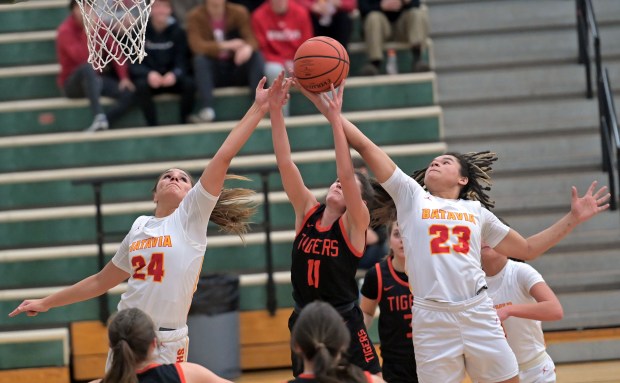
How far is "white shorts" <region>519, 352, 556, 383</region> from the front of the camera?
229 inches

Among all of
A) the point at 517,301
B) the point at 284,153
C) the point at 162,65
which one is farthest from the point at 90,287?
the point at 162,65

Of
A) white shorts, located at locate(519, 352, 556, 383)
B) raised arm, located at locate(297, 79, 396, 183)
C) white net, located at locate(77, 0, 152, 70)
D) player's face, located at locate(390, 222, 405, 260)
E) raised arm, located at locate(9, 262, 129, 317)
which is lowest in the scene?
white shorts, located at locate(519, 352, 556, 383)

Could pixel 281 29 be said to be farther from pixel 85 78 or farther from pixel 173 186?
pixel 173 186

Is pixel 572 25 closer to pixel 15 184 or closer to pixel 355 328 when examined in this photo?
pixel 15 184

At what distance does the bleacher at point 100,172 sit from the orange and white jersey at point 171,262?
317cm

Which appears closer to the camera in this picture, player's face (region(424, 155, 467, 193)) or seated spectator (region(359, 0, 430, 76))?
player's face (region(424, 155, 467, 193))

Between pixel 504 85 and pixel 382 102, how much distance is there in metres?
1.25

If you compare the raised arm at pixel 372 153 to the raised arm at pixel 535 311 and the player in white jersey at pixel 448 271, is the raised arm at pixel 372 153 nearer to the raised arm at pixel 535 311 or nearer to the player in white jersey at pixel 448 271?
the player in white jersey at pixel 448 271

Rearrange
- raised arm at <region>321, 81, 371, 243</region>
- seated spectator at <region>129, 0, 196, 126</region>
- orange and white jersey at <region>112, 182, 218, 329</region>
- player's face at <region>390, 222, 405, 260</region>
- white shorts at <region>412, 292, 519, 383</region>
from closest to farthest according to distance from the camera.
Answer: white shorts at <region>412, 292, 519, 383</region> → raised arm at <region>321, 81, 371, 243</region> → orange and white jersey at <region>112, 182, 218, 329</region> → player's face at <region>390, 222, 405, 260</region> → seated spectator at <region>129, 0, 196, 126</region>

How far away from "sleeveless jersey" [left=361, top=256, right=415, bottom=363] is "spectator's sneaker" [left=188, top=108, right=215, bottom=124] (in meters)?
4.23

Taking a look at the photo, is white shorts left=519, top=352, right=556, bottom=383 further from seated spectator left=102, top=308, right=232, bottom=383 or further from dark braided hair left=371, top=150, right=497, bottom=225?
seated spectator left=102, top=308, right=232, bottom=383

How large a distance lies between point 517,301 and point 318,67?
1677 mm

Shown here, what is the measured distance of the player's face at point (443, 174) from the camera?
5.49 m

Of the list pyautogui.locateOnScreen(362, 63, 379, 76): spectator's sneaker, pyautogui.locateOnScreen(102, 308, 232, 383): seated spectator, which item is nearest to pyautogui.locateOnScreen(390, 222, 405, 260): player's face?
pyautogui.locateOnScreen(102, 308, 232, 383): seated spectator
